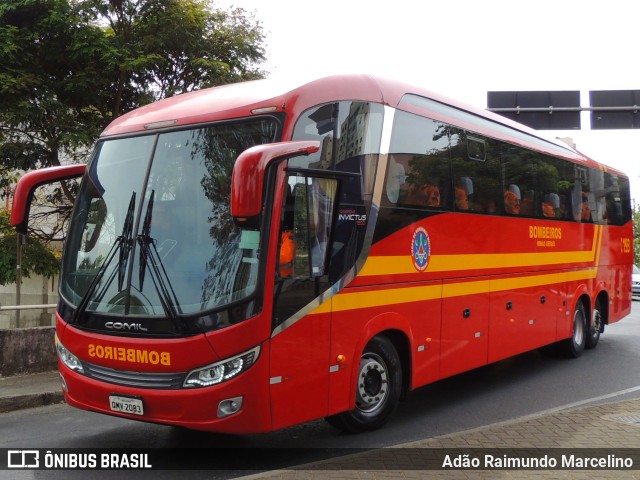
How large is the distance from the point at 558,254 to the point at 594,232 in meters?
2.16

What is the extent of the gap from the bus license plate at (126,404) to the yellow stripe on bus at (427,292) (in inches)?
64.3

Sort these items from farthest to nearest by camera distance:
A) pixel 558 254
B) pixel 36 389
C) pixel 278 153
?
pixel 558 254
pixel 36 389
pixel 278 153

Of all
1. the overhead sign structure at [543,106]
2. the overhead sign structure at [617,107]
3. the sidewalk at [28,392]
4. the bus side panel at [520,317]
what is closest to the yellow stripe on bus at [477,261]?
the bus side panel at [520,317]

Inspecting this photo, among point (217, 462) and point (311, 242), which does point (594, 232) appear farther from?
point (217, 462)

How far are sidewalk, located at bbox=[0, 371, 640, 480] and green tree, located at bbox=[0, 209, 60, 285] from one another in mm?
4337

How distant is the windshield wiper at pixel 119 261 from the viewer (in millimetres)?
5719

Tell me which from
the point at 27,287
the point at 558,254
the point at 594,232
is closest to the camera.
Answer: the point at 558,254

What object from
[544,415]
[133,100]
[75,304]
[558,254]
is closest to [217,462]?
[75,304]

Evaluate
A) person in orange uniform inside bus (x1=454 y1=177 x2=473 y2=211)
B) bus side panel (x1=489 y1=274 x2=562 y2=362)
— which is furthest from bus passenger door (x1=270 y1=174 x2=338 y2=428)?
bus side panel (x1=489 y1=274 x2=562 y2=362)

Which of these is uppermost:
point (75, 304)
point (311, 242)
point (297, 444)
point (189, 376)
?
point (311, 242)

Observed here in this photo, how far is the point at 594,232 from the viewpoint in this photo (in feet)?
41.6

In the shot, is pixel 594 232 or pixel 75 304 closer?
pixel 75 304

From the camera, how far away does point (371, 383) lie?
22.4 ft

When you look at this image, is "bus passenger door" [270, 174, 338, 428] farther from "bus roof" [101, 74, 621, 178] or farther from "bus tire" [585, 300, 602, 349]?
"bus tire" [585, 300, 602, 349]
